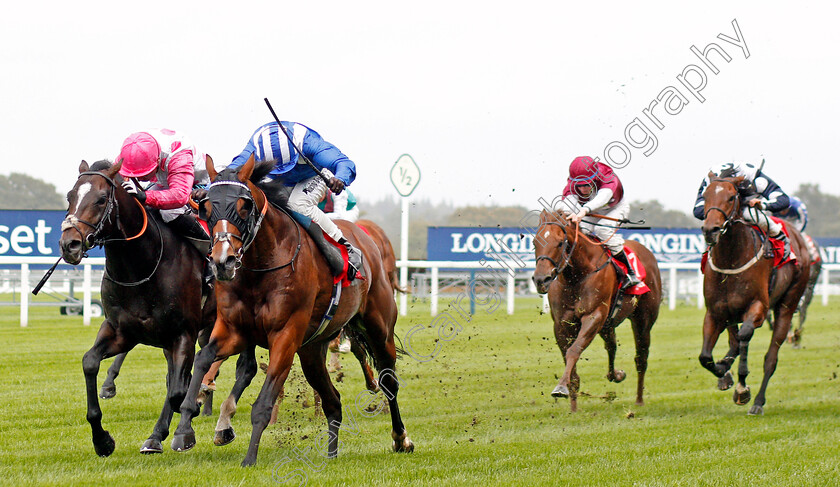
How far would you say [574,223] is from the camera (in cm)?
686

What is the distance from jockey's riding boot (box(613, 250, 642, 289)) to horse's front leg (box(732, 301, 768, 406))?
90 centimetres

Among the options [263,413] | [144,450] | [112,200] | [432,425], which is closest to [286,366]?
[263,413]

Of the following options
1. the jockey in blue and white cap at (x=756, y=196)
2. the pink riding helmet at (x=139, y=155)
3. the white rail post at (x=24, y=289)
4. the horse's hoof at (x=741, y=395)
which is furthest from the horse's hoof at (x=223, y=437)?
the white rail post at (x=24, y=289)

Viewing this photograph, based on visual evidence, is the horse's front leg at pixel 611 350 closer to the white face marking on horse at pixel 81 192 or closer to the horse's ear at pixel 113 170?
the horse's ear at pixel 113 170

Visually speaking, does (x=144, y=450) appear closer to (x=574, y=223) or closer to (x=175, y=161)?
(x=175, y=161)

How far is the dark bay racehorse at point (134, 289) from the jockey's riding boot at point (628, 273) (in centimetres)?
356

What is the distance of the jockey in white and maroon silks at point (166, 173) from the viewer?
17.2 feet

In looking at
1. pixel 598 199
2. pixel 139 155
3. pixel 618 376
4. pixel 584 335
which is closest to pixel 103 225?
pixel 139 155

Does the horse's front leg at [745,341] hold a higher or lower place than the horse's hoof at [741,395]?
higher

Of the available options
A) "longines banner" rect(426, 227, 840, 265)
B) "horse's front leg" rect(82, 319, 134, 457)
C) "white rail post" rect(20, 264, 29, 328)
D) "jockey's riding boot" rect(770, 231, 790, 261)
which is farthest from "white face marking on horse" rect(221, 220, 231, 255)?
"longines banner" rect(426, 227, 840, 265)

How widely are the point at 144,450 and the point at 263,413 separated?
30.9 inches

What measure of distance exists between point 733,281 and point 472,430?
8.38 feet

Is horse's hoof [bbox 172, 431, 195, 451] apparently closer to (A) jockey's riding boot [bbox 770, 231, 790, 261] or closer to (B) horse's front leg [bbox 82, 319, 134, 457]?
(B) horse's front leg [bbox 82, 319, 134, 457]

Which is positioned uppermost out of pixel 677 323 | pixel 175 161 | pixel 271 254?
pixel 175 161
